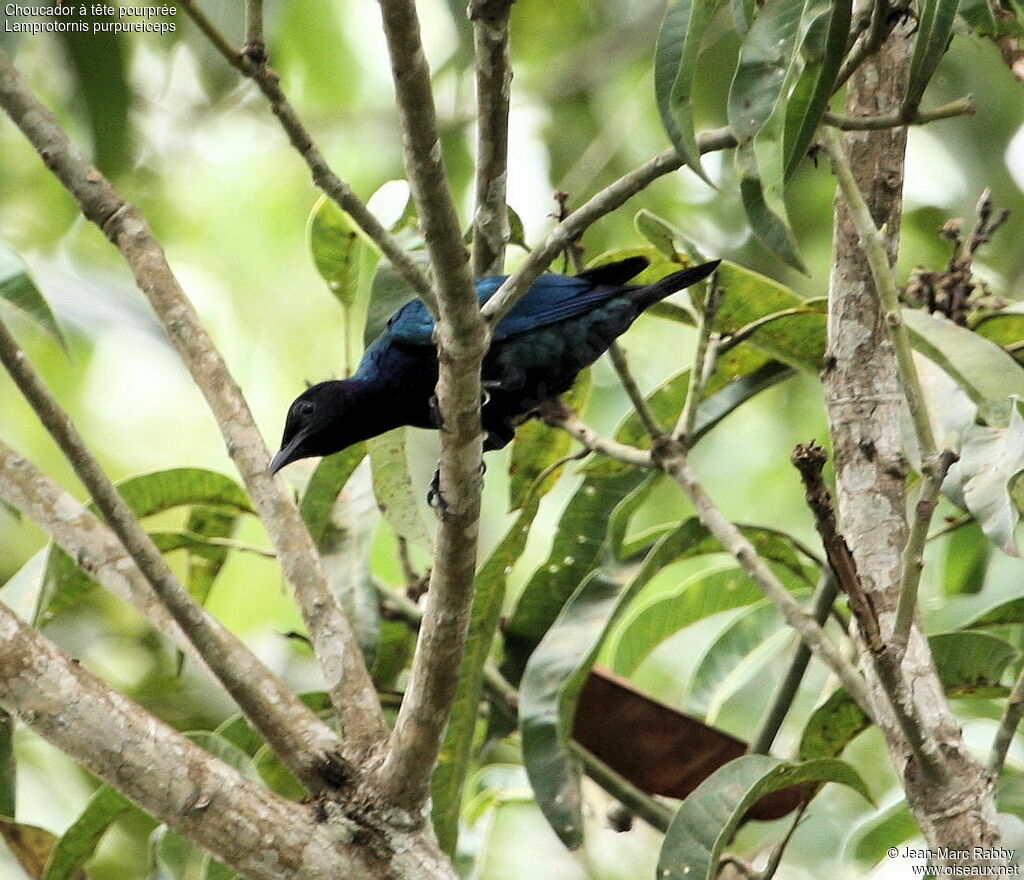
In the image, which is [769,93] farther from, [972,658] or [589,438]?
[972,658]

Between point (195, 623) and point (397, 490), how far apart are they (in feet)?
2.73

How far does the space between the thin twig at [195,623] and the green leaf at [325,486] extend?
2.79 ft

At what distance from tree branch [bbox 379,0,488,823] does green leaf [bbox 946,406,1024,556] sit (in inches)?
39.0

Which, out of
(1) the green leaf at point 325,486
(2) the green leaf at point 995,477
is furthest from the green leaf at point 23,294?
(2) the green leaf at point 995,477

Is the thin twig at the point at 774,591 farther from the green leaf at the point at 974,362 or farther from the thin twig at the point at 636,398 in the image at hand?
the green leaf at the point at 974,362

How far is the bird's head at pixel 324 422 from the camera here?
3920 millimetres

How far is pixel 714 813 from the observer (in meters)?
3.06

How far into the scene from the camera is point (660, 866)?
3.04m

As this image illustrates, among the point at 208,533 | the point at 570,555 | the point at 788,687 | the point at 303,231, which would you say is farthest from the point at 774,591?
the point at 303,231

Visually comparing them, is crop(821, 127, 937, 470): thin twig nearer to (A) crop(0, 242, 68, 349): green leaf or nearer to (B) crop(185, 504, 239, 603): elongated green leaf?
(A) crop(0, 242, 68, 349): green leaf

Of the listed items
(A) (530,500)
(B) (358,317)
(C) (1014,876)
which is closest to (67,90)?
(B) (358,317)

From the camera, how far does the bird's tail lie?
3541mm

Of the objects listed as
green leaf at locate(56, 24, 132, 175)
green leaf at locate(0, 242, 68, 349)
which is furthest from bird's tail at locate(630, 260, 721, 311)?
green leaf at locate(56, 24, 132, 175)

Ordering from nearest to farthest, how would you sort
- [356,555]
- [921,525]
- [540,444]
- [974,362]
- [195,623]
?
1. [921,525]
2. [195,623]
3. [974,362]
4. [356,555]
5. [540,444]
